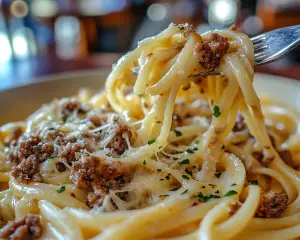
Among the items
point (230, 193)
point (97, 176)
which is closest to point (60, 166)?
point (97, 176)

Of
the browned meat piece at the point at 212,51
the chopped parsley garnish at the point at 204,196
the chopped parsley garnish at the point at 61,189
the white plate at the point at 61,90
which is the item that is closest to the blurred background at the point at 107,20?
the white plate at the point at 61,90

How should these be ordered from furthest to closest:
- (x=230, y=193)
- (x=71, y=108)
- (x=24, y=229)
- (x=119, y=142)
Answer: (x=71, y=108) → (x=119, y=142) → (x=230, y=193) → (x=24, y=229)

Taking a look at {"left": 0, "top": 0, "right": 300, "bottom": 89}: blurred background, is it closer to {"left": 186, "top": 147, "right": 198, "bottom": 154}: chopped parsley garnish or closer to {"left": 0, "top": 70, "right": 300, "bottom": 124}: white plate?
{"left": 0, "top": 70, "right": 300, "bottom": 124}: white plate

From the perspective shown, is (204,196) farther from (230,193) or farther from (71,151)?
(71,151)

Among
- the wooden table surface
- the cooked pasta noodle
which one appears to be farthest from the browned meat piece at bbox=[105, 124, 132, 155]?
the wooden table surface

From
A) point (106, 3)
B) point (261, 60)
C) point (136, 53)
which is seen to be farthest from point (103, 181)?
point (106, 3)
